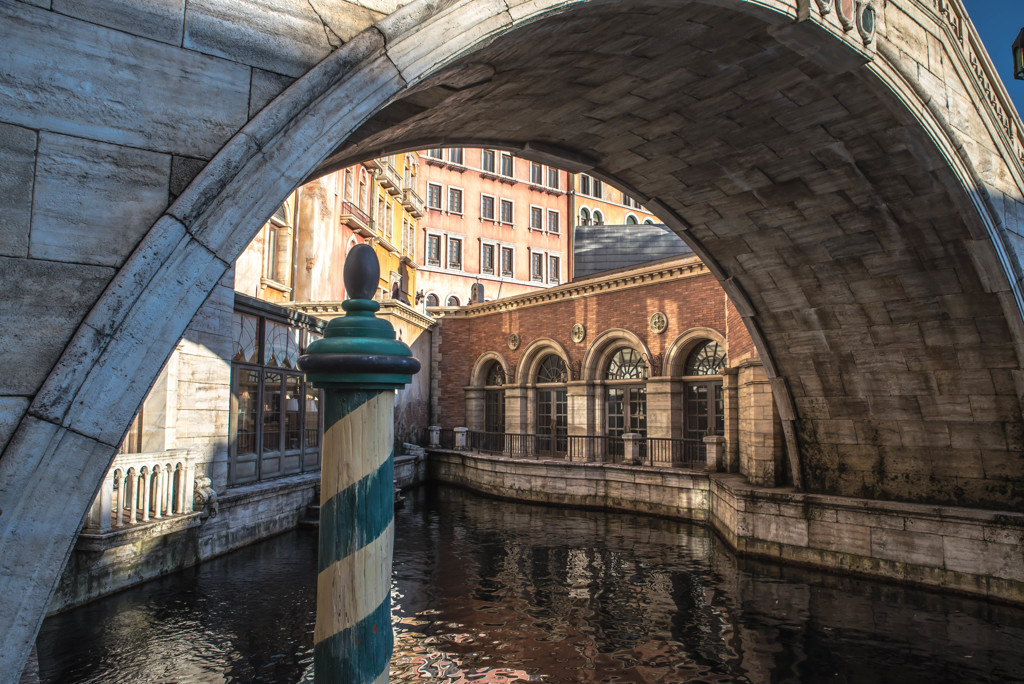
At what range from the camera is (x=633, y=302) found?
19.6 m

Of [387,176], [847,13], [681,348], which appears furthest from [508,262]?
[847,13]

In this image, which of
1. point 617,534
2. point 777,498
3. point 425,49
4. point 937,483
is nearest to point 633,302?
point 617,534

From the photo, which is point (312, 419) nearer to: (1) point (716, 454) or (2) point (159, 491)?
(2) point (159, 491)

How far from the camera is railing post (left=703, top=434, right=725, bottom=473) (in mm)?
14766

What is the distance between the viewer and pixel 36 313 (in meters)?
2.38

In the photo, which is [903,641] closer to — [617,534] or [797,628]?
[797,628]

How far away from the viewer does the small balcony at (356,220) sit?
22922 millimetres

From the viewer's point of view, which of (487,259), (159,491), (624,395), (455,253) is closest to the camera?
(159,491)

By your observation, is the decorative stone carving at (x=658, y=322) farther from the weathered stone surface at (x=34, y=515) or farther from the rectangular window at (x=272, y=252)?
the weathered stone surface at (x=34, y=515)

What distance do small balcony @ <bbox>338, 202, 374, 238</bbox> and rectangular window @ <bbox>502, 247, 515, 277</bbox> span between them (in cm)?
1152

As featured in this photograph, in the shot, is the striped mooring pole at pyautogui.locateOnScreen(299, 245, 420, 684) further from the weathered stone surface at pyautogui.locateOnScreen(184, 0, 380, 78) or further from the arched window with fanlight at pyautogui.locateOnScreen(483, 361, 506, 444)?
the arched window with fanlight at pyautogui.locateOnScreen(483, 361, 506, 444)

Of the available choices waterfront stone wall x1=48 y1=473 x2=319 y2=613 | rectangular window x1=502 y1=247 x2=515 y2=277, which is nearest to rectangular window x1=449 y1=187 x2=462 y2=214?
rectangular window x1=502 y1=247 x2=515 y2=277

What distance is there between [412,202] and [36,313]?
29.7m

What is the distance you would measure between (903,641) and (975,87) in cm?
588
